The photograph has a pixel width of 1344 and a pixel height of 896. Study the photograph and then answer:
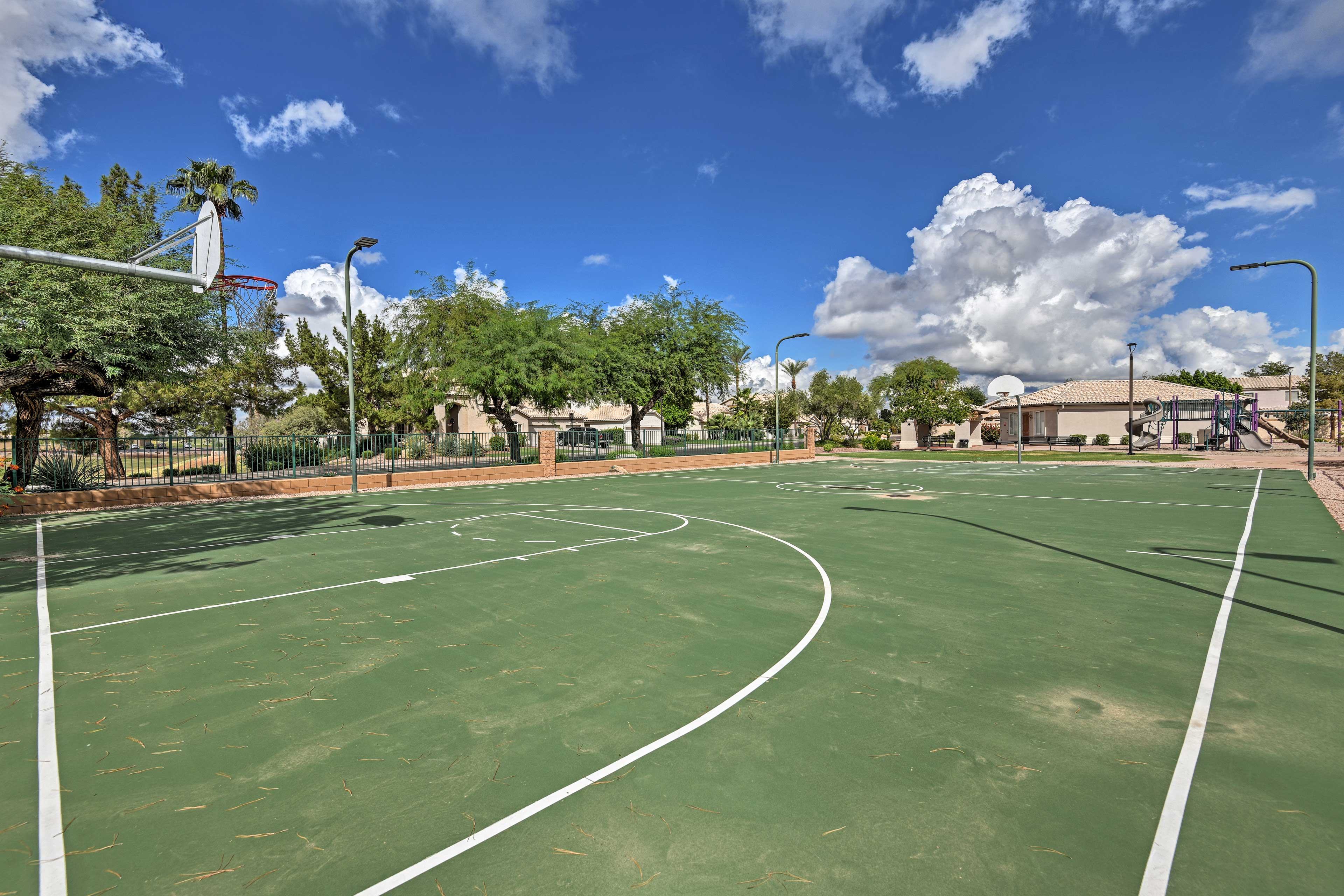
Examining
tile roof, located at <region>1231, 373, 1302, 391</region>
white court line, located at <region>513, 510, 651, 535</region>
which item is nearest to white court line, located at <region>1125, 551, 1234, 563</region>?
white court line, located at <region>513, 510, 651, 535</region>

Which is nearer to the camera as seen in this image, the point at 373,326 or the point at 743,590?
the point at 743,590

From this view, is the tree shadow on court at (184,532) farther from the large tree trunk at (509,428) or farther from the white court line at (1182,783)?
the white court line at (1182,783)

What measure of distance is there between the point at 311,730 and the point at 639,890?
3142mm

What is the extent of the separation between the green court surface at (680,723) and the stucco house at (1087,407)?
197 ft

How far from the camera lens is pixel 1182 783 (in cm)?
390

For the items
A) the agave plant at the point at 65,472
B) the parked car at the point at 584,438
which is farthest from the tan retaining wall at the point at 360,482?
the parked car at the point at 584,438

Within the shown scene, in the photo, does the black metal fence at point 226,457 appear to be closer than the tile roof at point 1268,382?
Yes

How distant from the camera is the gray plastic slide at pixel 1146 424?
53.8 metres

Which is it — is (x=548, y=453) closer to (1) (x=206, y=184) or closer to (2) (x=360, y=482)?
(2) (x=360, y=482)

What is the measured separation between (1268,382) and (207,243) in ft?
423

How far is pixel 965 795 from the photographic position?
380cm

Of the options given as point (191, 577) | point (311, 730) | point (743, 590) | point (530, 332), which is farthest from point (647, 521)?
point (530, 332)

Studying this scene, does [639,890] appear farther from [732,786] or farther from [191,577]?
[191,577]

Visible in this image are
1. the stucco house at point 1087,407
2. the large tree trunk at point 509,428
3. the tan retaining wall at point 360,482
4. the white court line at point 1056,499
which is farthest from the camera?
the stucco house at point 1087,407
